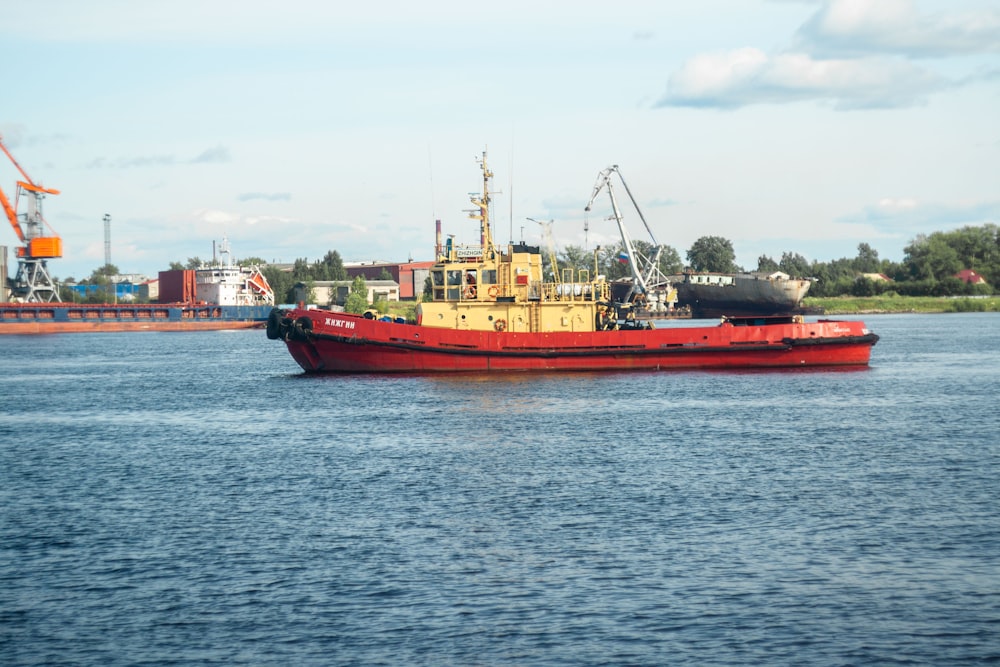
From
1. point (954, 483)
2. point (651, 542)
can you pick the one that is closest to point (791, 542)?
point (651, 542)

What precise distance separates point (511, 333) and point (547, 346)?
164 centimetres

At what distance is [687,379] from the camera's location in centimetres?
4688

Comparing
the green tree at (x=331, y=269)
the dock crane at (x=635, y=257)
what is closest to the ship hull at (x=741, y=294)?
the dock crane at (x=635, y=257)

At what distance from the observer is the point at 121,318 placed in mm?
115312

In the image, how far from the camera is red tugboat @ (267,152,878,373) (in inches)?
1877

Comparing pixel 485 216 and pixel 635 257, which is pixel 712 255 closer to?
pixel 635 257

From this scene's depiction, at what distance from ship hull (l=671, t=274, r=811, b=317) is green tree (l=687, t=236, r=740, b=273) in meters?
42.6

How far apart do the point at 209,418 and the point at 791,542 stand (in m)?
24.4

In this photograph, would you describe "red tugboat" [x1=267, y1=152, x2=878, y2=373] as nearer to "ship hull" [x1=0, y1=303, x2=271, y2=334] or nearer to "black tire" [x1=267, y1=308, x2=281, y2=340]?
"black tire" [x1=267, y1=308, x2=281, y2=340]

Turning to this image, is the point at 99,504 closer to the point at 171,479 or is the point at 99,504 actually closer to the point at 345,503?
the point at 171,479

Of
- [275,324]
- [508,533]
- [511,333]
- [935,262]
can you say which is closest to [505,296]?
[511,333]

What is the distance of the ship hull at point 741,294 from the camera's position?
122 meters

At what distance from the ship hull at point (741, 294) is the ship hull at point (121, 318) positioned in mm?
48545

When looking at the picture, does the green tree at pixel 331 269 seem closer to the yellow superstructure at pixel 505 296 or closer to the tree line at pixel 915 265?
the tree line at pixel 915 265
